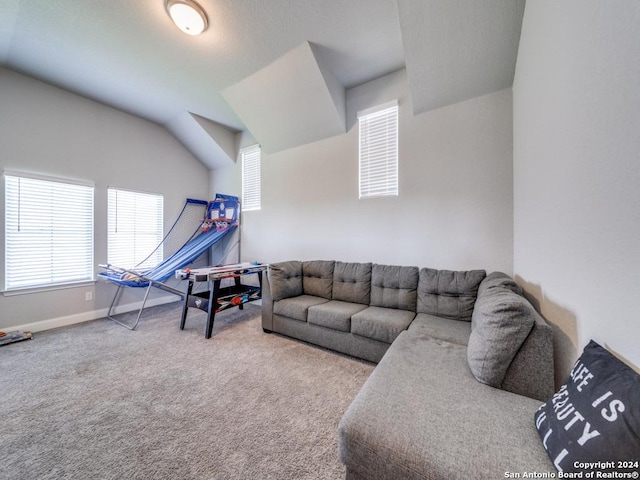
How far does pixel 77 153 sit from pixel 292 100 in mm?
3147

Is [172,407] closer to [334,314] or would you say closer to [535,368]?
[334,314]

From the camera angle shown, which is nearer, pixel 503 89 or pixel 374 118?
pixel 503 89

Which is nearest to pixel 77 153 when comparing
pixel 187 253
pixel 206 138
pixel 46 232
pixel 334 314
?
pixel 46 232

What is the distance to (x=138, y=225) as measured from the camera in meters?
3.89

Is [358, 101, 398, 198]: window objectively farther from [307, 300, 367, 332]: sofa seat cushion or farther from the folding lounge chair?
the folding lounge chair

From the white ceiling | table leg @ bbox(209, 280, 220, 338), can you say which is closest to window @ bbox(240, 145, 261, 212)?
the white ceiling

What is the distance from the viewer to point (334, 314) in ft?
7.55

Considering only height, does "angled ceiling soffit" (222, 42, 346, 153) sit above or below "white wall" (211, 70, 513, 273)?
above

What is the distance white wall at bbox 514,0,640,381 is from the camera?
0.70 metres

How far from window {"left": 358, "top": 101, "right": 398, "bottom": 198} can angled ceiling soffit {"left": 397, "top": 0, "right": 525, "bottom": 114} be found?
1.56 feet

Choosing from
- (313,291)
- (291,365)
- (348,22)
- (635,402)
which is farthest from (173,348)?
(348,22)

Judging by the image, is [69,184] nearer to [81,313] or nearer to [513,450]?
[81,313]

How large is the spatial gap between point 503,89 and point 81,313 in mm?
5923

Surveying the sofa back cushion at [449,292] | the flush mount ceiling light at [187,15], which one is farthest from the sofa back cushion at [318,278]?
the flush mount ceiling light at [187,15]
